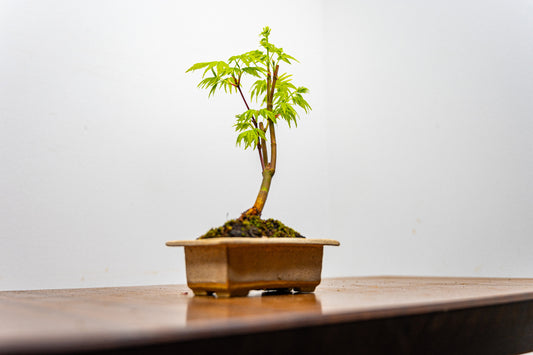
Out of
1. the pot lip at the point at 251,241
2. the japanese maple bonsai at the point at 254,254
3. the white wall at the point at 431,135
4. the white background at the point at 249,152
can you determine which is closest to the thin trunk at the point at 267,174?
the japanese maple bonsai at the point at 254,254

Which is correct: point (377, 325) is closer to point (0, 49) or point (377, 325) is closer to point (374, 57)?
point (0, 49)

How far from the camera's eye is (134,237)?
249 cm

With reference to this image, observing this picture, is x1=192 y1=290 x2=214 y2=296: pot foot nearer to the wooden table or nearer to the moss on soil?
the moss on soil

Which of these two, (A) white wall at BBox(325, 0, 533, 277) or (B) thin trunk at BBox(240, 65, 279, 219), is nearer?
(B) thin trunk at BBox(240, 65, 279, 219)

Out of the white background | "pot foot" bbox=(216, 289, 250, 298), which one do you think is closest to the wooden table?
"pot foot" bbox=(216, 289, 250, 298)

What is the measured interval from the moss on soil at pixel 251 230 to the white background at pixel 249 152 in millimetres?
1368

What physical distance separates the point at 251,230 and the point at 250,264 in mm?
76

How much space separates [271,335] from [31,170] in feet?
6.18

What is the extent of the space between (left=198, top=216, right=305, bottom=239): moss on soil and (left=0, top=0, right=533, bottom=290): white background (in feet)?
4.49

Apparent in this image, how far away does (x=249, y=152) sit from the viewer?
294cm

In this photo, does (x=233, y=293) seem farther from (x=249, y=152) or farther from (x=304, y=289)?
(x=249, y=152)

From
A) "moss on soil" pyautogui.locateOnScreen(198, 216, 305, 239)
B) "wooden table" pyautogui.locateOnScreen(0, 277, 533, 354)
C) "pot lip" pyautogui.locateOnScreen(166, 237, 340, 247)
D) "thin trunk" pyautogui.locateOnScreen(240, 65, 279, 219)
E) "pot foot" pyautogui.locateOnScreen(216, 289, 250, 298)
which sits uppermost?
"thin trunk" pyautogui.locateOnScreen(240, 65, 279, 219)

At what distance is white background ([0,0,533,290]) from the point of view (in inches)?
89.3

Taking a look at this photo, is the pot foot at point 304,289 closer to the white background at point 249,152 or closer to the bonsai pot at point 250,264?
the bonsai pot at point 250,264
